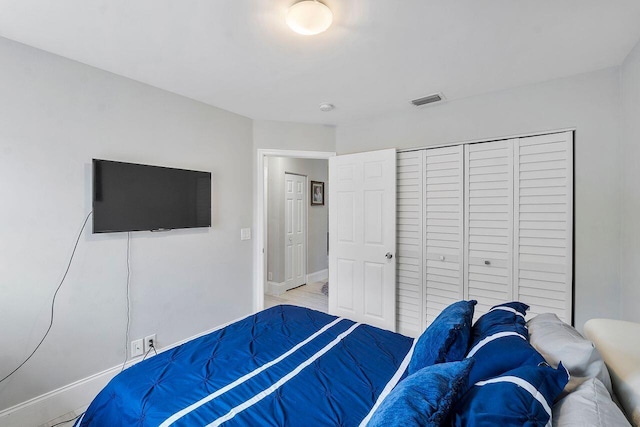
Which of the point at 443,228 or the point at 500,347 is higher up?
the point at 443,228

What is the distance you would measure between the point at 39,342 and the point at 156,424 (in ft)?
4.84

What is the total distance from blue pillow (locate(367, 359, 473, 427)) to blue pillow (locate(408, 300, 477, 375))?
0.25 m

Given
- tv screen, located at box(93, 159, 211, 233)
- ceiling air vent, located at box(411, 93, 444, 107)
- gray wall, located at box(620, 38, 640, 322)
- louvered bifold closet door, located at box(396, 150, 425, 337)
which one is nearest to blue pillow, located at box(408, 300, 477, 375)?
gray wall, located at box(620, 38, 640, 322)

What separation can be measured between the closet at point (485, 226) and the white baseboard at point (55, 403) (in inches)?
105

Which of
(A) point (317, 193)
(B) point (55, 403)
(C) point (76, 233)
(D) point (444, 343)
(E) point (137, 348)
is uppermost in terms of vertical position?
(A) point (317, 193)

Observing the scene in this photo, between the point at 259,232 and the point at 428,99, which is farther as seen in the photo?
the point at 259,232

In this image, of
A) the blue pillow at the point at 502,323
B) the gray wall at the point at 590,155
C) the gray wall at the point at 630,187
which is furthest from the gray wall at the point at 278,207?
the gray wall at the point at 630,187

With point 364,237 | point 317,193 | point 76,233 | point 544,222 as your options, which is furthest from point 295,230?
point 544,222

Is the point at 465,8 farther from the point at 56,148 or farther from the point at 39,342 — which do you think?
the point at 39,342

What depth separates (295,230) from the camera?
501 centimetres

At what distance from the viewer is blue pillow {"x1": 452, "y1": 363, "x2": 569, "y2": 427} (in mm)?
728

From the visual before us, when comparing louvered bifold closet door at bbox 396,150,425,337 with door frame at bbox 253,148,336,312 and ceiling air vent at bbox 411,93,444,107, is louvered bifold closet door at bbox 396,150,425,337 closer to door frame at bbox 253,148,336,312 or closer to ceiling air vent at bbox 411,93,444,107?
ceiling air vent at bbox 411,93,444,107

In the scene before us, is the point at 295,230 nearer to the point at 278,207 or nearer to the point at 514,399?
the point at 278,207

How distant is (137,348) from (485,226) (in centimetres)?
315
